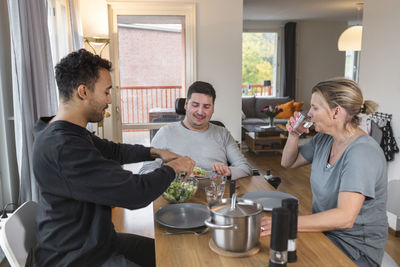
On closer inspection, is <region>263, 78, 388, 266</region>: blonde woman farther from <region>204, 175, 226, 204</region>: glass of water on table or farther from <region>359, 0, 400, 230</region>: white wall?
<region>359, 0, 400, 230</region>: white wall

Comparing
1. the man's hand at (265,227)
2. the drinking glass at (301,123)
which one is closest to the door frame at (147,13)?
the drinking glass at (301,123)

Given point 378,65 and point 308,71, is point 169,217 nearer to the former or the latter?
point 378,65

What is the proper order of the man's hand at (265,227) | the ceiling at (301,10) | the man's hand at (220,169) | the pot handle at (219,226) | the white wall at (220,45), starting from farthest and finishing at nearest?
1. the ceiling at (301,10)
2. the white wall at (220,45)
3. the man's hand at (220,169)
4. the man's hand at (265,227)
5. the pot handle at (219,226)

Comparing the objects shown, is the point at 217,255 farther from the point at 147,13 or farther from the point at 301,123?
the point at 147,13

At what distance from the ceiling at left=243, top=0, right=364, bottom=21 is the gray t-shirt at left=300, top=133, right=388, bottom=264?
5333 millimetres

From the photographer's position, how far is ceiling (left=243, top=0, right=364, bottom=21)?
21.0 feet

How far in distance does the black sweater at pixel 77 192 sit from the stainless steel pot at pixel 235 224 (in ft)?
0.98

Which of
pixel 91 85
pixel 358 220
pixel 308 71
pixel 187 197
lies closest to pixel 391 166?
pixel 358 220

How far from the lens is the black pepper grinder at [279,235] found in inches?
34.4

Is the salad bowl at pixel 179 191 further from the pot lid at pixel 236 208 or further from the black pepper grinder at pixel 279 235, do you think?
the black pepper grinder at pixel 279 235

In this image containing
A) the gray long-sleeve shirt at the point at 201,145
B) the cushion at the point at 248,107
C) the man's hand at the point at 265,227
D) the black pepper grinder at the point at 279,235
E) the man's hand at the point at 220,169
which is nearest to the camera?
the black pepper grinder at the point at 279,235

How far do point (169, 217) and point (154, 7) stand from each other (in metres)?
3.39

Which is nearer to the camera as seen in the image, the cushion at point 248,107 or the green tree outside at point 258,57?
the cushion at point 248,107

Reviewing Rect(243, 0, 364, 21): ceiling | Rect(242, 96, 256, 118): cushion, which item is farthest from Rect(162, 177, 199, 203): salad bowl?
Rect(242, 96, 256, 118): cushion
